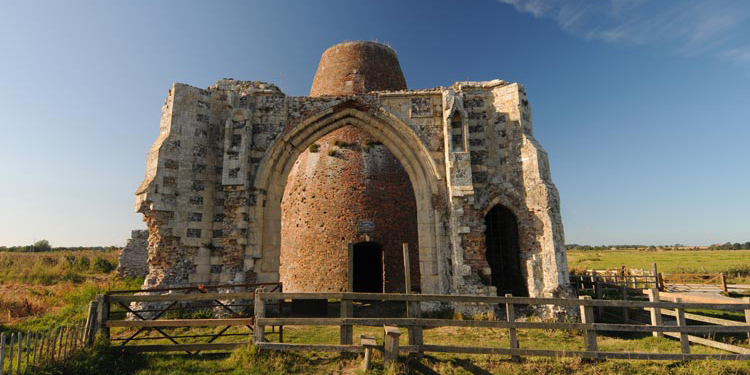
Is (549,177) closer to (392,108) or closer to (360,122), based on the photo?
(392,108)

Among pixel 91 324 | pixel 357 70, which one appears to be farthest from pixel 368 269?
pixel 91 324

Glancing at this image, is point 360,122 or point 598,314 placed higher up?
point 360,122

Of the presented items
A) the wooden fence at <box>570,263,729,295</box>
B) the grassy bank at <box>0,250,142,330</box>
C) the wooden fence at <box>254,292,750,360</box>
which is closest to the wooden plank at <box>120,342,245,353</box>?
the wooden fence at <box>254,292,750,360</box>

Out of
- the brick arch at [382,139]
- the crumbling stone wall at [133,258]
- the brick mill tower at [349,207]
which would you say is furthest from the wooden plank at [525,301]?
the crumbling stone wall at [133,258]

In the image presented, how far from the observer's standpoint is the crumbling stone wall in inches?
783

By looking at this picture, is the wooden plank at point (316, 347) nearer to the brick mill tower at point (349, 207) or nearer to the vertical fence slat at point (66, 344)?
the vertical fence slat at point (66, 344)

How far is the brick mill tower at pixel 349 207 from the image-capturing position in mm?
16469

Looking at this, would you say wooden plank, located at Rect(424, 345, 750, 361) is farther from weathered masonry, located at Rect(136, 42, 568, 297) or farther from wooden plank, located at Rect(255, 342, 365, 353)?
weathered masonry, located at Rect(136, 42, 568, 297)

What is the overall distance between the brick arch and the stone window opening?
870 millimetres

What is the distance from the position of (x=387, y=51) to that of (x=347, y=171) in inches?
278

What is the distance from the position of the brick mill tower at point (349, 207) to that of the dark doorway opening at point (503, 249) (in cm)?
530

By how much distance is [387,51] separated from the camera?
765 inches

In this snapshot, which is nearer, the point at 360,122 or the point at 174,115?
the point at 174,115

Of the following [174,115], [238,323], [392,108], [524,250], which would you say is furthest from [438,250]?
[174,115]
